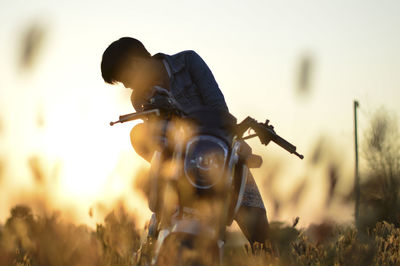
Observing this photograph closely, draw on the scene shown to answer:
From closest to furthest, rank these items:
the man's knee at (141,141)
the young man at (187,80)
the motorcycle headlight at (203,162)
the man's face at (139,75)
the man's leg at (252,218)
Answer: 1. the motorcycle headlight at (203,162)
2. the man's knee at (141,141)
3. the man's face at (139,75)
4. the young man at (187,80)
5. the man's leg at (252,218)

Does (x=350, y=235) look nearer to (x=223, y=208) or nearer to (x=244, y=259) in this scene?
(x=244, y=259)

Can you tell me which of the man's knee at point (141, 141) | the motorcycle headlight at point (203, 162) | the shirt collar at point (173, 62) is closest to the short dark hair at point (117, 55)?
the shirt collar at point (173, 62)

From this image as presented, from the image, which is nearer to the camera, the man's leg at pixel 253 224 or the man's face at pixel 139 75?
the man's face at pixel 139 75

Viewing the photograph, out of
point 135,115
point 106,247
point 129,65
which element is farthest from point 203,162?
point 129,65

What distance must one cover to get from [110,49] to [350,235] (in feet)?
6.97

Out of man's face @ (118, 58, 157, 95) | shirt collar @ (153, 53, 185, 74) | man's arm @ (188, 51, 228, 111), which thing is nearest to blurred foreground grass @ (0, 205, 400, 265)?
man's face @ (118, 58, 157, 95)

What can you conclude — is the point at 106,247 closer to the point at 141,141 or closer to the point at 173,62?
the point at 141,141

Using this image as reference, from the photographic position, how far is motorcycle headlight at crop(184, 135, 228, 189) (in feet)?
9.71

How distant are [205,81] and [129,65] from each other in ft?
1.83

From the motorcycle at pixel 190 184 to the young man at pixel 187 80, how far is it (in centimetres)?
112

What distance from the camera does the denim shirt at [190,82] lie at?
438cm

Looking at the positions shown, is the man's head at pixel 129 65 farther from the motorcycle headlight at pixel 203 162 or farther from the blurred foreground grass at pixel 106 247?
the motorcycle headlight at pixel 203 162

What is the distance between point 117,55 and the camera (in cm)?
440

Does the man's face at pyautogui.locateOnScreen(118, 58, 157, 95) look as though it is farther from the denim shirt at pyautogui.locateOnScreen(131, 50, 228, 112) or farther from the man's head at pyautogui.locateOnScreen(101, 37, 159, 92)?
the denim shirt at pyautogui.locateOnScreen(131, 50, 228, 112)
